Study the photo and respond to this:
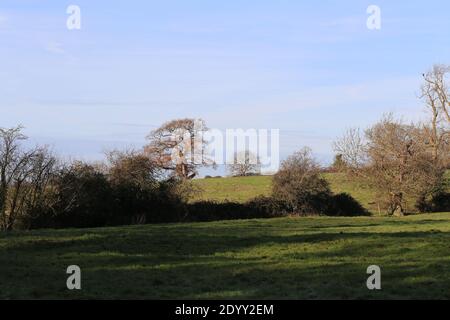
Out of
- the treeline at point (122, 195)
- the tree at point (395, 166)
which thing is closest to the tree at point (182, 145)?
the treeline at point (122, 195)

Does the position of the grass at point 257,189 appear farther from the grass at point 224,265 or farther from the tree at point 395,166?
the grass at point 224,265

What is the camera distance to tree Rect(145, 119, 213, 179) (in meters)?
45.8

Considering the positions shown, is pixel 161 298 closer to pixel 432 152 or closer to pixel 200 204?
pixel 200 204

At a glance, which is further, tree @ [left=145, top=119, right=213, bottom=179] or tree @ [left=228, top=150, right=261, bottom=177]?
tree @ [left=228, top=150, right=261, bottom=177]

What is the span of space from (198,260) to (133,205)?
22072 mm

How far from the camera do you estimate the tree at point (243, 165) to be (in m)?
63.6

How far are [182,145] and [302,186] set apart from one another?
1127 centimetres

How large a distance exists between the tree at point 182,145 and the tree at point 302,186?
7233mm

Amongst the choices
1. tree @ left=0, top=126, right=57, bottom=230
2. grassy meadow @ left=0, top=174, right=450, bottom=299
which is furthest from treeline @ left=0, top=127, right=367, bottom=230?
grassy meadow @ left=0, top=174, right=450, bottom=299

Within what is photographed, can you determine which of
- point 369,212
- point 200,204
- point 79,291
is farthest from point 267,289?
point 369,212

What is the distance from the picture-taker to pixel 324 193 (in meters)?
45.7

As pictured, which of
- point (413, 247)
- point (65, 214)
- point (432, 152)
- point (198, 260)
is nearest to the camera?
point (198, 260)

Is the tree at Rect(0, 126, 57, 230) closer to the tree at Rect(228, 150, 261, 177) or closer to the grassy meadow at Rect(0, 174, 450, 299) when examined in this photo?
the grassy meadow at Rect(0, 174, 450, 299)

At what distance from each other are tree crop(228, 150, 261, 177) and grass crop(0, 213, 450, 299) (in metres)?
43.8
